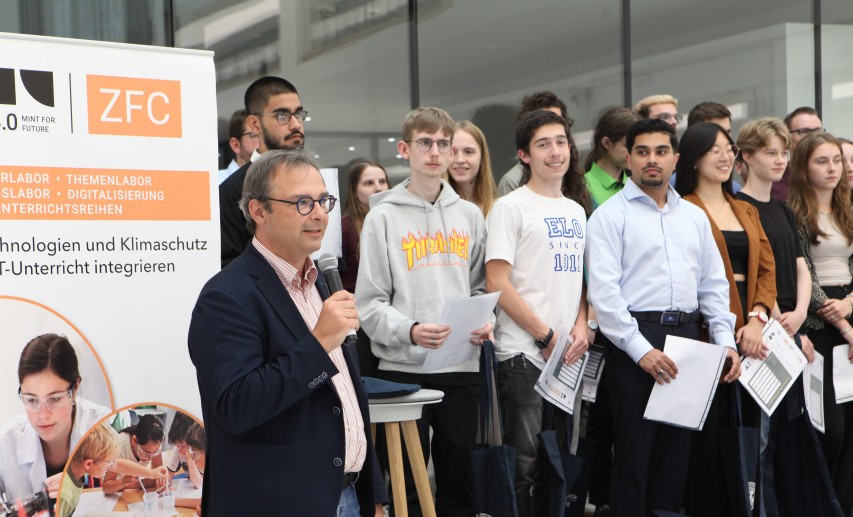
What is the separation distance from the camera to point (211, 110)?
142 inches

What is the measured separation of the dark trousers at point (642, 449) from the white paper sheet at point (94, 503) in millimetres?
2314

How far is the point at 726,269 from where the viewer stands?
4.86 m

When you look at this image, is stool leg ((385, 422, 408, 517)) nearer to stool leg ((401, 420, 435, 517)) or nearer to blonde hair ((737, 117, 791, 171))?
stool leg ((401, 420, 435, 517))

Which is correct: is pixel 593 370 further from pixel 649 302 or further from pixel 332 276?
pixel 332 276

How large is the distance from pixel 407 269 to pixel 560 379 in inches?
35.3

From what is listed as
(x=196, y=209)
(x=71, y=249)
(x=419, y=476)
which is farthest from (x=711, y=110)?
(x=71, y=249)

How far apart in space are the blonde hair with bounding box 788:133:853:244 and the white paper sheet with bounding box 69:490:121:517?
395 cm

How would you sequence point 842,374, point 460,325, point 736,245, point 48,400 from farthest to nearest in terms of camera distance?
point 842,374 < point 736,245 < point 460,325 < point 48,400

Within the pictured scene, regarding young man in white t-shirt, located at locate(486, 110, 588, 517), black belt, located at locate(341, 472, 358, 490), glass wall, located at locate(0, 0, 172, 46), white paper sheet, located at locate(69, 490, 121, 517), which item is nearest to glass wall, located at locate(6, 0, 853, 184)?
glass wall, located at locate(0, 0, 172, 46)

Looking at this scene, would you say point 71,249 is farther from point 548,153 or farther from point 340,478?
point 548,153

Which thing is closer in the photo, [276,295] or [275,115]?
[276,295]

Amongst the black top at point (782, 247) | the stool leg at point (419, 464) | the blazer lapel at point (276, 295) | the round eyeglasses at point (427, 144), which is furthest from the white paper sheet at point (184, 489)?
the black top at point (782, 247)

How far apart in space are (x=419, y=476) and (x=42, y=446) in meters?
1.50

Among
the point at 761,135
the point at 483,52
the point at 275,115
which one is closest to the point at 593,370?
the point at 761,135
